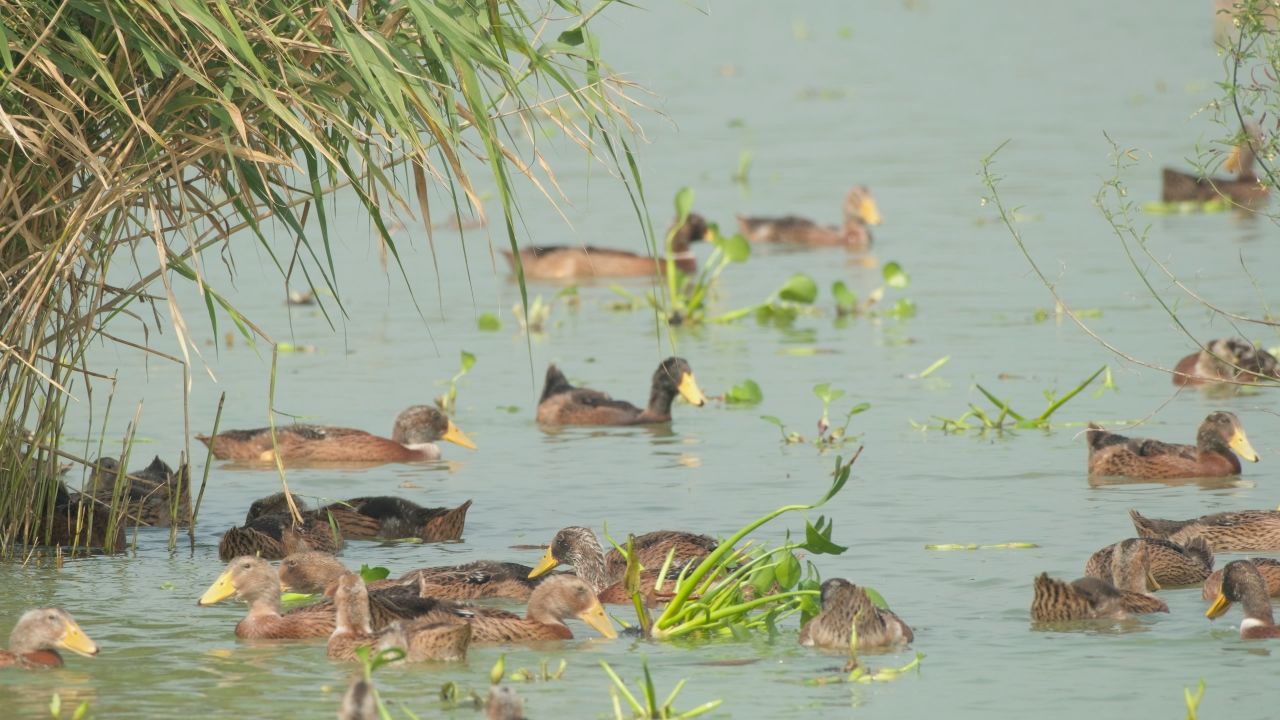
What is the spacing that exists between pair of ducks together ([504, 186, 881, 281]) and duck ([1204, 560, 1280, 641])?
10.7 metres

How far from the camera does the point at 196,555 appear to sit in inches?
387

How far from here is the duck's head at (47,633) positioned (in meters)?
7.52

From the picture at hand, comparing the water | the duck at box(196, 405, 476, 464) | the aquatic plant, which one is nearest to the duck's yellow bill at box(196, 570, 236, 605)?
the water

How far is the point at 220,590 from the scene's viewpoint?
28.0 ft

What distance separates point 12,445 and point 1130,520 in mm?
5005

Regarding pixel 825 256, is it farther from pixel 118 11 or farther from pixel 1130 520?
pixel 118 11

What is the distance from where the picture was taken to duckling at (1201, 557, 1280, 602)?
27.9 ft

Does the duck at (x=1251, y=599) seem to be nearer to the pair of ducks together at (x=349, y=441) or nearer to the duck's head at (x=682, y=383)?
the pair of ducks together at (x=349, y=441)

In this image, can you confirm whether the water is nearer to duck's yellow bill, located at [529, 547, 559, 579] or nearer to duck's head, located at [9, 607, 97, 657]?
duck's head, located at [9, 607, 97, 657]

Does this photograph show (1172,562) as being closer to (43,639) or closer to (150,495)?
(43,639)

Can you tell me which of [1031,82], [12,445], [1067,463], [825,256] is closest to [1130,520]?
[1067,463]

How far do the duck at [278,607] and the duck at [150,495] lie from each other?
5.20ft

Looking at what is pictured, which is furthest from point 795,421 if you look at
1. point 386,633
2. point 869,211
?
point 869,211

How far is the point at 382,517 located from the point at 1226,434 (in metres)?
4.33
